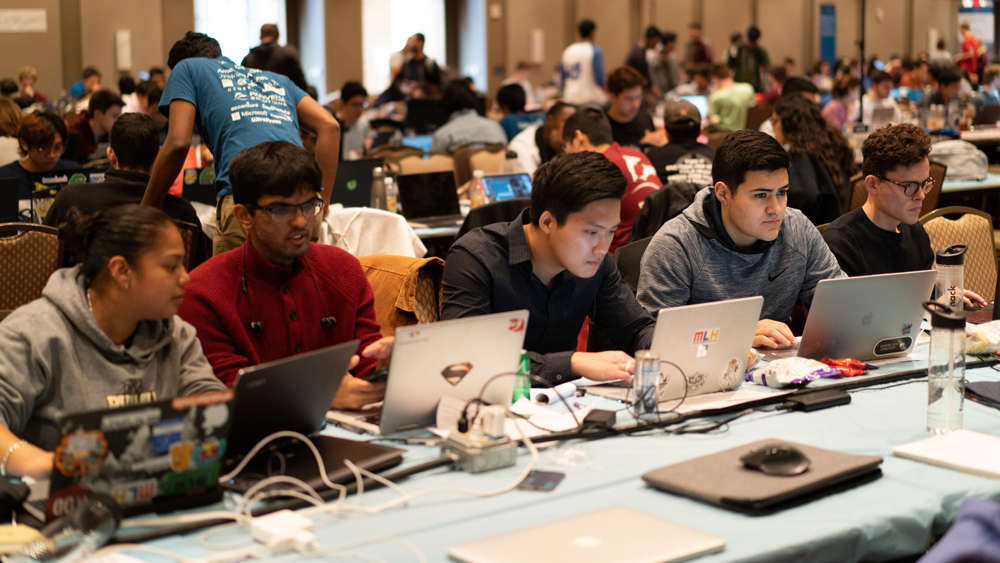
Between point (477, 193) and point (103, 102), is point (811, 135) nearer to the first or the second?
point (477, 193)

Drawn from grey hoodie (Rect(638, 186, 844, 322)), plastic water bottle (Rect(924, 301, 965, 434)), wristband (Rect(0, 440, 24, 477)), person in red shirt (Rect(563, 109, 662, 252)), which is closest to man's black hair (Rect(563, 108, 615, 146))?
person in red shirt (Rect(563, 109, 662, 252))

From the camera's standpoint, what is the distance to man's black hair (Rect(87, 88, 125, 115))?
27.1 ft

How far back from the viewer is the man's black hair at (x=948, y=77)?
10344 millimetres

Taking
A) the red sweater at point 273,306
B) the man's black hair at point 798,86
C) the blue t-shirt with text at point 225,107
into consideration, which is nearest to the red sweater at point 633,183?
the blue t-shirt with text at point 225,107

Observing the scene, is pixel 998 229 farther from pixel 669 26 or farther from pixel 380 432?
pixel 669 26

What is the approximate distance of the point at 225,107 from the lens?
161 inches

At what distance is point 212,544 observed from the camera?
5.58 feet

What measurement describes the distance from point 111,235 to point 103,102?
6.60m

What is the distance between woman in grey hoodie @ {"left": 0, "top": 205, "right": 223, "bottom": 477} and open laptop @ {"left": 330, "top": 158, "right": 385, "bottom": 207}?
3534mm

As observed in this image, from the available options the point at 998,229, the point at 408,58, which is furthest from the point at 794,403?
the point at 408,58

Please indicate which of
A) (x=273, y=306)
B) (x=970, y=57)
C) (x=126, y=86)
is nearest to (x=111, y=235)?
(x=273, y=306)

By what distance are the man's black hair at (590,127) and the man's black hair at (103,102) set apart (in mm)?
4090

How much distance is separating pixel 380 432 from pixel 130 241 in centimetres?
61

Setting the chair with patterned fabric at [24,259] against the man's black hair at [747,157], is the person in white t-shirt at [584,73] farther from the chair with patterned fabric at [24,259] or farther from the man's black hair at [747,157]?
the man's black hair at [747,157]
